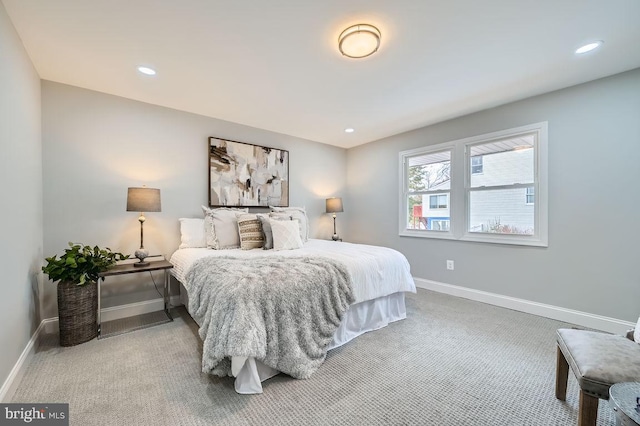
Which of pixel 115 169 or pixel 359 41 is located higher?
pixel 359 41

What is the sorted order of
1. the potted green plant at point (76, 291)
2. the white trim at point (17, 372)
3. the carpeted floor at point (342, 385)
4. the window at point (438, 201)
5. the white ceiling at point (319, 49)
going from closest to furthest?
the carpeted floor at point (342, 385)
the white trim at point (17, 372)
the white ceiling at point (319, 49)
the potted green plant at point (76, 291)
the window at point (438, 201)

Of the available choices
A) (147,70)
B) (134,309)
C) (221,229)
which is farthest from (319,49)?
(134,309)

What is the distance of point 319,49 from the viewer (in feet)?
6.79

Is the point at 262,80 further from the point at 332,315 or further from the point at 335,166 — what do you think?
the point at 335,166

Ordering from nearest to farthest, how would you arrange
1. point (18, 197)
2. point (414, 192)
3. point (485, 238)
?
1. point (18, 197)
2. point (485, 238)
3. point (414, 192)

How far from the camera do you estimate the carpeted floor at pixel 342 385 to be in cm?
143

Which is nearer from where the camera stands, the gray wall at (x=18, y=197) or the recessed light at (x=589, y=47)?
the gray wall at (x=18, y=197)

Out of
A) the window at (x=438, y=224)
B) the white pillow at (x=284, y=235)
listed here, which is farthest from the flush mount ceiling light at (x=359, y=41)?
the window at (x=438, y=224)

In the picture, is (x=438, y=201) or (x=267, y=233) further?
(x=438, y=201)

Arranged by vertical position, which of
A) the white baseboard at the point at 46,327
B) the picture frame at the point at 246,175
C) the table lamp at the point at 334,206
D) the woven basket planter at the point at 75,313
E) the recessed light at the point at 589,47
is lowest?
the white baseboard at the point at 46,327

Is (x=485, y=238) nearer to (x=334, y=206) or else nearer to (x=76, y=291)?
(x=334, y=206)

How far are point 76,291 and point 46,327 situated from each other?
26.8 inches

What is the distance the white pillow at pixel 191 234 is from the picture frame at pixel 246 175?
0.39m

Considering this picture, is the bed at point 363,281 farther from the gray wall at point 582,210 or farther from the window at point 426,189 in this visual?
the window at point 426,189
